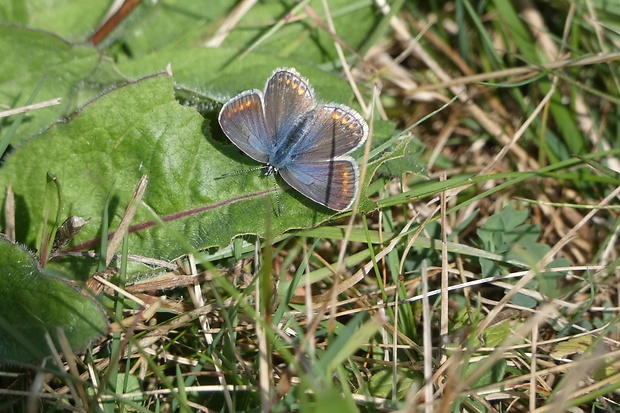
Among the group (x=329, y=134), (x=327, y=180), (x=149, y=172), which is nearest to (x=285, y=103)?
(x=329, y=134)

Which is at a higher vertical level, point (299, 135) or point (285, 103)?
point (285, 103)

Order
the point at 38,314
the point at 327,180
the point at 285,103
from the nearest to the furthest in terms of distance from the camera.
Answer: the point at 38,314 → the point at 327,180 → the point at 285,103

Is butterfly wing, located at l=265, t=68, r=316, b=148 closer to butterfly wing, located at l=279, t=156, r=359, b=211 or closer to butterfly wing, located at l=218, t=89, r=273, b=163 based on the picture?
butterfly wing, located at l=218, t=89, r=273, b=163

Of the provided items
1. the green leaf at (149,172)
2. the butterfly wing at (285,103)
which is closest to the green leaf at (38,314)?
the green leaf at (149,172)

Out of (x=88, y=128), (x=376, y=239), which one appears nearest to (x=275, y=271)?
(x=376, y=239)

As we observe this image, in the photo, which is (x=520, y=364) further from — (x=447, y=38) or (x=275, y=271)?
(x=447, y=38)

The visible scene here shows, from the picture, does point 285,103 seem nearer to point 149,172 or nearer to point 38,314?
point 149,172
